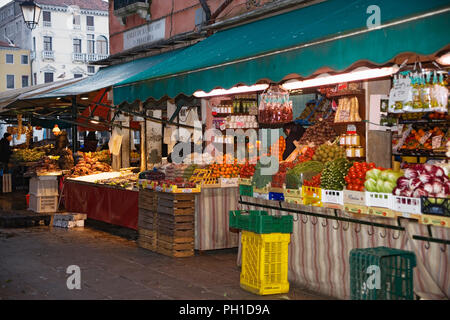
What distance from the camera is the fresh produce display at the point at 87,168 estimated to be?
15062 millimetres

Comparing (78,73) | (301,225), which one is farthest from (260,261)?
(78,73)

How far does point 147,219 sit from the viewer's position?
10.3 metres

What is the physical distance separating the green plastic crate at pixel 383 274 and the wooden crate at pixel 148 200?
505cm

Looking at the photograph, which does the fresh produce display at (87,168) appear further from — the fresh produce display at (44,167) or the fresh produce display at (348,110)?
the fresh produce display at (348,110)

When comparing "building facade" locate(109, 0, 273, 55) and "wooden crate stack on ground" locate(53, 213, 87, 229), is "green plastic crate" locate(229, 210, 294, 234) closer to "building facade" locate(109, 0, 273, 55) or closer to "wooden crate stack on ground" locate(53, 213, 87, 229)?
"building facade" locate(109, 0, 273, 55)

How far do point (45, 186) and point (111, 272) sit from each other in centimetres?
752

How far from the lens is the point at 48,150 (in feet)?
87.1

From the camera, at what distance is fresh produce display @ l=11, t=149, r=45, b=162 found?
24016mm

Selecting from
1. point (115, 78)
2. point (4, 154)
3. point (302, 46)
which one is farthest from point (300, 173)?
point (4, 154)

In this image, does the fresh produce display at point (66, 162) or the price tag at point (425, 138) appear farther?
the fresh produce display at point (66, 162)

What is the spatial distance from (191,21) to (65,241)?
593 centimetres

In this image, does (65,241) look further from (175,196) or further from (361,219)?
(361,219)

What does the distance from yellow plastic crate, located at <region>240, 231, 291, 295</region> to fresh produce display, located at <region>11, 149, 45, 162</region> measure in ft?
60.3

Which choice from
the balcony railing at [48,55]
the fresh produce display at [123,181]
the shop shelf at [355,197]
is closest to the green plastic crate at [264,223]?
the shop shelf at [355,197]
